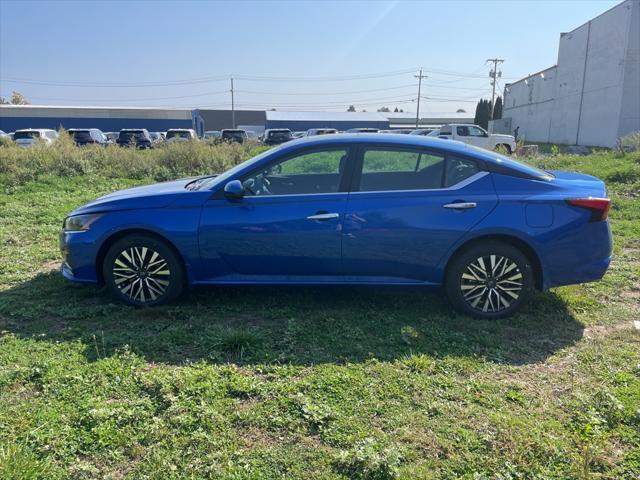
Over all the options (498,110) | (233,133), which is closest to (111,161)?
(233,133)

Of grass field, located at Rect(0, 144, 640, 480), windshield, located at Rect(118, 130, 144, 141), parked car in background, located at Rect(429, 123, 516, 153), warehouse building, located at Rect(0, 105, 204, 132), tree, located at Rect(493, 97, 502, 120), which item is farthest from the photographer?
tree, located at Rect(493, 97, 502, 120)

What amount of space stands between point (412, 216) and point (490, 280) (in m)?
0.91

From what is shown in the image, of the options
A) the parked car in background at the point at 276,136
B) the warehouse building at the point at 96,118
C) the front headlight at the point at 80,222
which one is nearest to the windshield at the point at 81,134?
the parked car in background at the point at 276,136

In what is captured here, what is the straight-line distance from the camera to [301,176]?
462cm

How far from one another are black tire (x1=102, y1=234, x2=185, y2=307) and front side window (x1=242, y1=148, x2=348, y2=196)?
3.20 feet

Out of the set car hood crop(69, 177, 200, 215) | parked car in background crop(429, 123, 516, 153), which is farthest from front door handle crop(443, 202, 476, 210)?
parked car in background crop(429, 123, 516, 153)

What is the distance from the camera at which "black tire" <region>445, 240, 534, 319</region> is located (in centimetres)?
431

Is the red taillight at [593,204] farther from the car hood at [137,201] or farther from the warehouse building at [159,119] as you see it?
the warehouse building at [159,119]

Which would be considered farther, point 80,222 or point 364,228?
point 80,222

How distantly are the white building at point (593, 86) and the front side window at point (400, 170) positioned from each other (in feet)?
105

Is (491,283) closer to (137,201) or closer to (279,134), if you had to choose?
(137,201)

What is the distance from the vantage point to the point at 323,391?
321cm

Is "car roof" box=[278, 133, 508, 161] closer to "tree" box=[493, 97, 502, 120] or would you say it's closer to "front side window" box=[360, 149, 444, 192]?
"front side window" box=[360, 149, 444, 192]

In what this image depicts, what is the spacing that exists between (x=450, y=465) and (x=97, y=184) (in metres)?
11.9
